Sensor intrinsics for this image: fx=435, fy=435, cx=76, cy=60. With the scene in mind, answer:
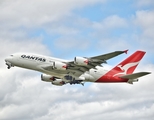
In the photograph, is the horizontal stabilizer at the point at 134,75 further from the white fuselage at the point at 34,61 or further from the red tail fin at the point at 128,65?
the white fuselage at the point at 34,61

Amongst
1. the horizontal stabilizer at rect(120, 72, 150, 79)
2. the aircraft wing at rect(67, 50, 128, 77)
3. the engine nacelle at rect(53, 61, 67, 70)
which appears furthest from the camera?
the horizontal stabilizer at rect(120, 72, 150, 79)

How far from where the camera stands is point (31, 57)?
252 feet

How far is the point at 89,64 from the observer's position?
7625 cm

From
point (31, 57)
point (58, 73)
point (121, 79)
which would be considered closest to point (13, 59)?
point (31, 57)

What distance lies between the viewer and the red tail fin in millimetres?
84156

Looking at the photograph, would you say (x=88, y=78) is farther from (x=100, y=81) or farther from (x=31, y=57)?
(x=31, y=57)

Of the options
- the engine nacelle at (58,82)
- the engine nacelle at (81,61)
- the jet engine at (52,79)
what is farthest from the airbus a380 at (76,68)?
the jet engine at (52,79)

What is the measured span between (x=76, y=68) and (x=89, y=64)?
3.12 m

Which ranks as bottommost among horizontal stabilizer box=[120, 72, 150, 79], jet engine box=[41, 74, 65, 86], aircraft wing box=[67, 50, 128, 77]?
horizontal stabilizer box=[120, 72, 150, 79]

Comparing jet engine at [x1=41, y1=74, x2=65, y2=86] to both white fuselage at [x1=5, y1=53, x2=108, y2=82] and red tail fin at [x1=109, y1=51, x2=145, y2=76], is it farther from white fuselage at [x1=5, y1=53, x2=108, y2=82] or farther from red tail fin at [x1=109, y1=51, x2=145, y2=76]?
red tail fin at [x1=109, y1=51, x2=145, y2=76]

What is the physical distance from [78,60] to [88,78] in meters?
6.45

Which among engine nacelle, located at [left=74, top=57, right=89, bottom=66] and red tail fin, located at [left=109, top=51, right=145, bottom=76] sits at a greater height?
red tail fin, located at [left=109, top=51, right=145, bottom=76]

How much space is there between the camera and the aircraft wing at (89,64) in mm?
71875

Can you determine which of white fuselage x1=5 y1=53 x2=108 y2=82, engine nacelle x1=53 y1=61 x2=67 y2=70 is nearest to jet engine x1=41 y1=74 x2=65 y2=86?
white fuselage x1=5 y1=53 x2=108 y2=82
